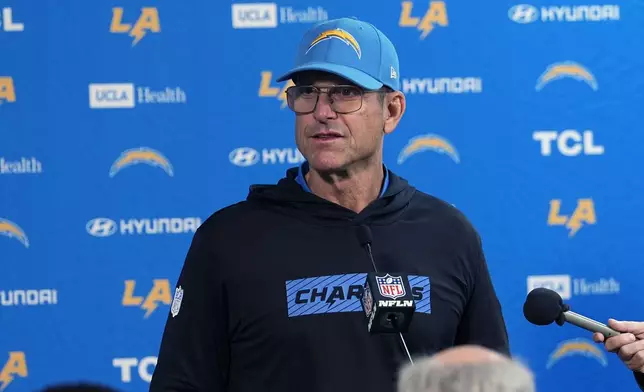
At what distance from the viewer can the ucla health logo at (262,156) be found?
3711mm

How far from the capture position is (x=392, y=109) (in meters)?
2.16

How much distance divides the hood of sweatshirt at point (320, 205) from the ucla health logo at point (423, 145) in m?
1.62

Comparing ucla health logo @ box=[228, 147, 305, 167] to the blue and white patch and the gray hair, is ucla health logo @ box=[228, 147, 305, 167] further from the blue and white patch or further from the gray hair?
the gray hair

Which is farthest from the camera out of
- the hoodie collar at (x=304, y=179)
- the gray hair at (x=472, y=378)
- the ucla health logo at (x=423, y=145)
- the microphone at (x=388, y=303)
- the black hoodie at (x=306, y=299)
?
the ucla health logo at (x=423, y=145)

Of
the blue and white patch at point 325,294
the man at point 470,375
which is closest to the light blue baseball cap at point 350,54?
the blue and white patch at point 325,294

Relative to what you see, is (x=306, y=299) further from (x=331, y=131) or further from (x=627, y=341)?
(x=627, y=341)

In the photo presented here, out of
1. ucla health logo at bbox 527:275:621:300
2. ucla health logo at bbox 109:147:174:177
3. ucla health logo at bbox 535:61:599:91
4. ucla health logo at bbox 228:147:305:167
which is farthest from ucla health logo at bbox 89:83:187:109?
ucla health logo at bbox 527:275:621:300

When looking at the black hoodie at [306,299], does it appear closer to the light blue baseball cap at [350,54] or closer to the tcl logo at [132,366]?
the light blue baseball cap at [350,54]

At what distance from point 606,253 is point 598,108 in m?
0.53

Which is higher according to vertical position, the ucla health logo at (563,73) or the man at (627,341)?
the ucla health logo at (563,73)

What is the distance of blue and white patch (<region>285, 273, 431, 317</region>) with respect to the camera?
1.93 m

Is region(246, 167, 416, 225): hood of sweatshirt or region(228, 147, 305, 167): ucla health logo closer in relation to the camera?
region(246, 167, 416, 225): hood of sweatshirt

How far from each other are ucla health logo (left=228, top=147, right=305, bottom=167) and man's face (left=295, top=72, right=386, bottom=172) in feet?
5.42

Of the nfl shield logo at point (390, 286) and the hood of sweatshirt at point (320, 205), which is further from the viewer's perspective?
the hood of sweatshirt at point (320, 205)
